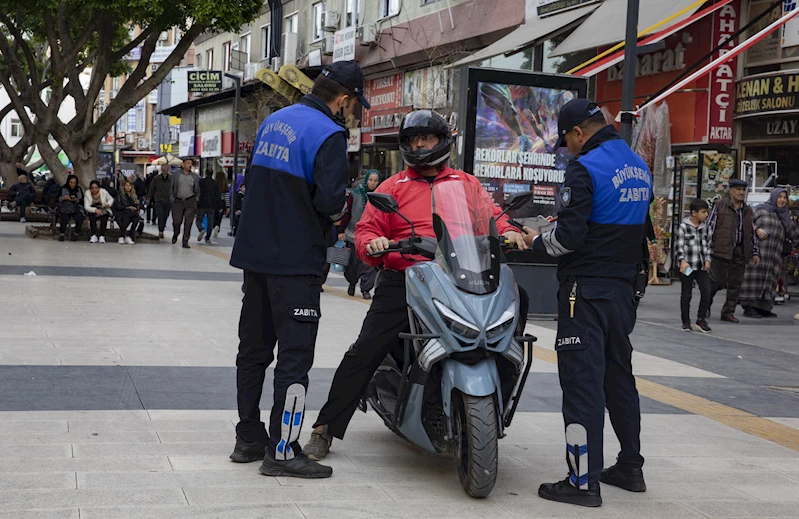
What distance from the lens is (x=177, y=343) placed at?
29.3 ft

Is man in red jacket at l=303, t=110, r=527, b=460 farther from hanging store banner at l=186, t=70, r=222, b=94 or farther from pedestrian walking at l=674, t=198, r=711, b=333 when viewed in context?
hanging store banner at l=186, t=70, r=222, b=94

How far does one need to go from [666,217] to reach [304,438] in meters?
14.4

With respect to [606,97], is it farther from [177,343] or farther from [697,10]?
[177,343]

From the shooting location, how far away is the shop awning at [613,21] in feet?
54.9

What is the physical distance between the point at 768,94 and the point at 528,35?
4.79 m

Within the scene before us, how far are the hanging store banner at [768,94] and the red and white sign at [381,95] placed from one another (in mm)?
13616

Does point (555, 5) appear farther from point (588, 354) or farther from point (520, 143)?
point (588, 354)

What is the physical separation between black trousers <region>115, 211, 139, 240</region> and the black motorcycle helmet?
17466mm

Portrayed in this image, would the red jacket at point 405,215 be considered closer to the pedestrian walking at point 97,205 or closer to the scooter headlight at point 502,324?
the scooter headlight at point 502,324

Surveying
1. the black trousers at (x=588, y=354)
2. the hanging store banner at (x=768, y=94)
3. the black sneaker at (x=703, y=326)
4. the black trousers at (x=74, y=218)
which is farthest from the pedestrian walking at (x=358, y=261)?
the black trousers at (x=74, y=218)

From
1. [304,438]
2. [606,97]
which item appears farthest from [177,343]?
[606,97]

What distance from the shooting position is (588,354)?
486cm

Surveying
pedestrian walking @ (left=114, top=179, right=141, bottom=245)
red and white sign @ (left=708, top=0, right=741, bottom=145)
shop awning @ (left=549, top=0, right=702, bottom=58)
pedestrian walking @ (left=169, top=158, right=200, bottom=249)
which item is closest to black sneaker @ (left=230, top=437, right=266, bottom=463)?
shop awning @ (left=549, top=0, right=702, bottom=58)

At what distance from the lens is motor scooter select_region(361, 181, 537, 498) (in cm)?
464
